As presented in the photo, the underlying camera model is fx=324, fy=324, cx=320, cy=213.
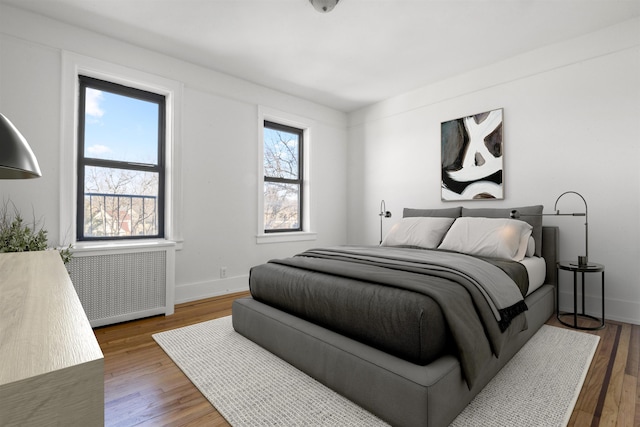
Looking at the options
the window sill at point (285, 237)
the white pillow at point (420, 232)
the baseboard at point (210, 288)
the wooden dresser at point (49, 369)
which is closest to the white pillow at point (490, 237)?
the white pillow at point (420, 232)

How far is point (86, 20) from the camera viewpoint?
282 centimetres

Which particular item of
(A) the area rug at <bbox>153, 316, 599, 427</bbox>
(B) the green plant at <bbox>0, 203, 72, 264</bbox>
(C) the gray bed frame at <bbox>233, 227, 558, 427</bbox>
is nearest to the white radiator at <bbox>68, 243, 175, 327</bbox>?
(B) the green plant at <bbox>0, 203, 72, 264</bbox>

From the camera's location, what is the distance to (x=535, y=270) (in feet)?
9.04

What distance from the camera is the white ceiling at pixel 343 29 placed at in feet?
8.62

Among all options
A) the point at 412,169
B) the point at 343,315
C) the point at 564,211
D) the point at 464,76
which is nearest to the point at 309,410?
the point at 343,315

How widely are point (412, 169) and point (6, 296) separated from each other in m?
4.26

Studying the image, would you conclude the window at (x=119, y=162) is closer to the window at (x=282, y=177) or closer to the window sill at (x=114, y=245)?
the window sill at (x=114, y=245)

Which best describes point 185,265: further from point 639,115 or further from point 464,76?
point 639,115

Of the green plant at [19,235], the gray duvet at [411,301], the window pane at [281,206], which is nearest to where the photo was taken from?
the gray duvet at [411,301]

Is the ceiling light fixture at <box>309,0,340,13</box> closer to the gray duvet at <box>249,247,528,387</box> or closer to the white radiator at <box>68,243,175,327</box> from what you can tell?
the gray duvet at <box>249,247,528,387</box>

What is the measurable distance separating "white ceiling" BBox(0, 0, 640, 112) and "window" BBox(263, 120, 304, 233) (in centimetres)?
92

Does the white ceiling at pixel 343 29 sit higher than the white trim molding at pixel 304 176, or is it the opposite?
the white ceiling at pixel 343 29

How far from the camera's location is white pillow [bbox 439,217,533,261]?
280 centimetres

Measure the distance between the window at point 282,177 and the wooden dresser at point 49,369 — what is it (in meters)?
3.76
